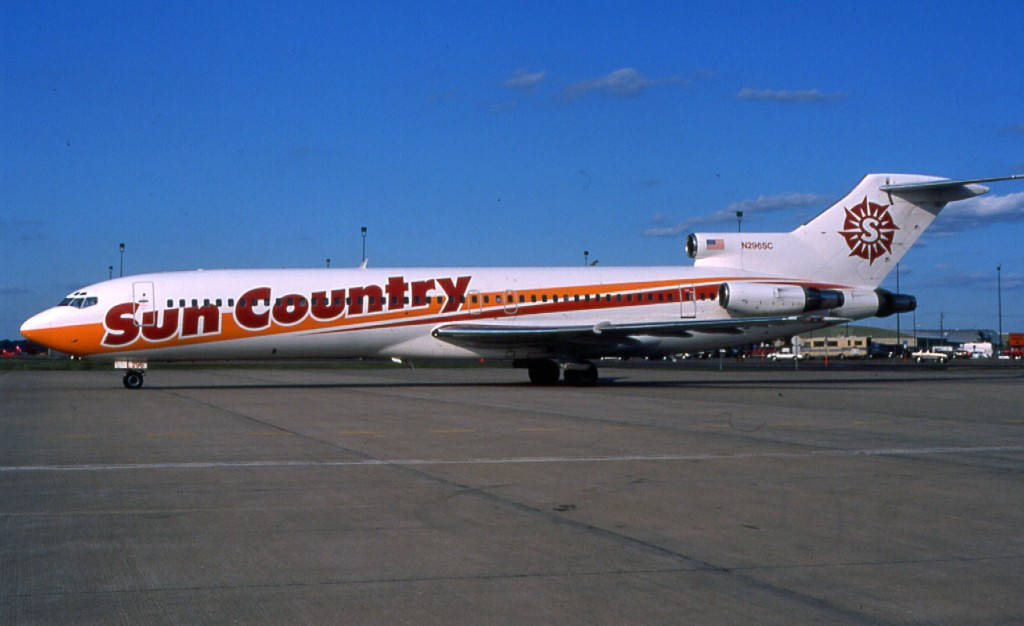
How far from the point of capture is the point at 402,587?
6.09 meters

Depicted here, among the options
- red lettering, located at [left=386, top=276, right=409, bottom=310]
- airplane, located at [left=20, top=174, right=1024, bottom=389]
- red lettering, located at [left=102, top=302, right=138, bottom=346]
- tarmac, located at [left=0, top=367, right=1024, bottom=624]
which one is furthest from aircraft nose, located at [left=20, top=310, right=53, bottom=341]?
tarmac, located at [left=0, top=367, right=1024, bottom=624]

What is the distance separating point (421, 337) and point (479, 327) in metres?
1.77

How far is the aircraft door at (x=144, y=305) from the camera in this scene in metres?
28.9

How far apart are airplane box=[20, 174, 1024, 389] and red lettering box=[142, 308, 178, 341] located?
3cm

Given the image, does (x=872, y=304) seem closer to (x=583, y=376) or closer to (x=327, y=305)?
(x=583, y=376)

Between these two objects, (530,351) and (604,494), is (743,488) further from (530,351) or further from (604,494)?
(530,351)

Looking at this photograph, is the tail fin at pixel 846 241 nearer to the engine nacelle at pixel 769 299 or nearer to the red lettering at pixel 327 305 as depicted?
the engine nacelle at pixel 769 299

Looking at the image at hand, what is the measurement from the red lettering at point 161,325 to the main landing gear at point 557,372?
35.0 feet

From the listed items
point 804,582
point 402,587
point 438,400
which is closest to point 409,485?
point 402,587

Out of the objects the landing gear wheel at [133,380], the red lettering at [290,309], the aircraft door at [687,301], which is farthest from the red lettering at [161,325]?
the aircraft door at [687,301]

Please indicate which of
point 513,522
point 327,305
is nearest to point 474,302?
point 327,305

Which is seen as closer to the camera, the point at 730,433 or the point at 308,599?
the point at 308,599

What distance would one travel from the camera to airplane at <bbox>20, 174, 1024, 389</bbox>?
29.1 metres

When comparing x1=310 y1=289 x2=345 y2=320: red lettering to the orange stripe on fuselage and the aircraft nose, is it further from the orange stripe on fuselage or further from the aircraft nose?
the aircraft nose
